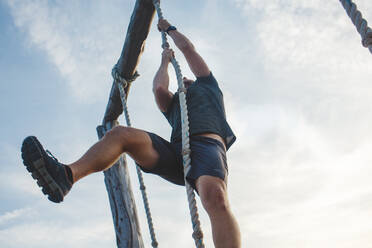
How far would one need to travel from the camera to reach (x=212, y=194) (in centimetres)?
181

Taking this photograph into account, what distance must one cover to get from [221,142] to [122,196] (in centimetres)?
163

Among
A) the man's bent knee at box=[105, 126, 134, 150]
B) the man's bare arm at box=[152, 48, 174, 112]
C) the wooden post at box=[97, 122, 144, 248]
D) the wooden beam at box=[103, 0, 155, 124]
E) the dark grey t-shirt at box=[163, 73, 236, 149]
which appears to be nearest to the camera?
the man's bent knee at box=[105, 126, 134, 150]

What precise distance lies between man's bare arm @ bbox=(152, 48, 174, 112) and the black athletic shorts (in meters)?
0.45

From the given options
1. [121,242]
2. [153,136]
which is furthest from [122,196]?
[153,136]

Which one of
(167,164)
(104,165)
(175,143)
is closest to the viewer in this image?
(104,165)

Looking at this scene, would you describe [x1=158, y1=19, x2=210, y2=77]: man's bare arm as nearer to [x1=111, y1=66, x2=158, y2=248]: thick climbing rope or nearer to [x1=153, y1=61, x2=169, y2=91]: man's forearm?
[x1=153, y1=61, x2=169, y2=91]: man's forearm

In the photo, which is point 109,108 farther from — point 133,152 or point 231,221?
point 231,221

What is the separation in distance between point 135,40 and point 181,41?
67 cm

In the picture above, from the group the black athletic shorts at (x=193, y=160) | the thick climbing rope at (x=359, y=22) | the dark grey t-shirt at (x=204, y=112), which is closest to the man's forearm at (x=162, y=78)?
→ the dark grey t-shirt at (x=204, y=112)

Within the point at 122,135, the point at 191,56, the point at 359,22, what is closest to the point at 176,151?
the point at 122,135

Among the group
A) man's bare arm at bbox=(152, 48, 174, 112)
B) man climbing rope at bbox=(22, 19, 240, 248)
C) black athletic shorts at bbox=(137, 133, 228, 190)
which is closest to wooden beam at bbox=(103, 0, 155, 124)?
man climbing rope at bbox=(22, 19, 240, 248)

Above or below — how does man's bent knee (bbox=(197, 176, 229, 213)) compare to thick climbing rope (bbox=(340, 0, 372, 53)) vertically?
below

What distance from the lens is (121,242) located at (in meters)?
3.29

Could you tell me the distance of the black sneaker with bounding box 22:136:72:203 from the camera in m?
1.68
